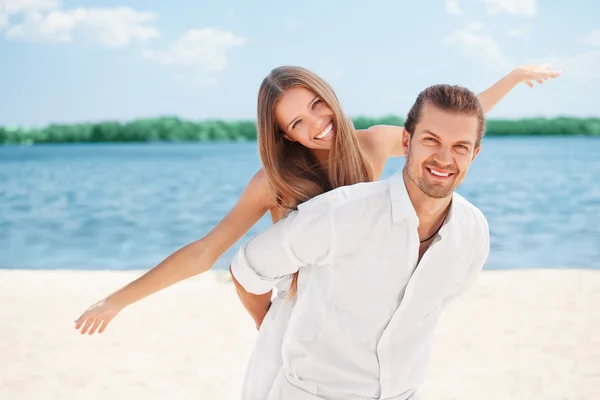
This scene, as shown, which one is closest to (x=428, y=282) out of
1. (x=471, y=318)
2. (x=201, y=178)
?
(x=471, y=318)

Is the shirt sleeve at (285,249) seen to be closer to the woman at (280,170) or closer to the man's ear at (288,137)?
the woman at (280,170)

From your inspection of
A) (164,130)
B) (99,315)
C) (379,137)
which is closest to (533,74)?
(379,137)

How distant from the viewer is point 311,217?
2.13 m

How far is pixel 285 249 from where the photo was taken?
2.19m

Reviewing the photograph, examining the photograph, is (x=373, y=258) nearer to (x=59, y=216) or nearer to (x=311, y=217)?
(x=311, y=217)

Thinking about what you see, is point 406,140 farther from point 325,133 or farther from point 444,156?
point 325,133

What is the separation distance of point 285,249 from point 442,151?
50cm

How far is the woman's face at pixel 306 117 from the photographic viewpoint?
9.14 feet

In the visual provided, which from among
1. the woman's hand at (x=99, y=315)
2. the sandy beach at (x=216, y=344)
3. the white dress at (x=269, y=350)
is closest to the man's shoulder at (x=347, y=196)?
the white dress at (x=269, y=350)

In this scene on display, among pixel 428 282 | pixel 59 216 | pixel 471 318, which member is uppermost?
Result: pixel 428 282

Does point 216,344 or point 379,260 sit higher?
point 379,260

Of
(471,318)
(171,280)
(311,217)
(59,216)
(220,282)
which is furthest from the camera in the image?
(59,216)

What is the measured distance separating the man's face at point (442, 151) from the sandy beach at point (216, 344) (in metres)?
2.68

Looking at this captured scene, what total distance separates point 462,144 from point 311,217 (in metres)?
0.45
